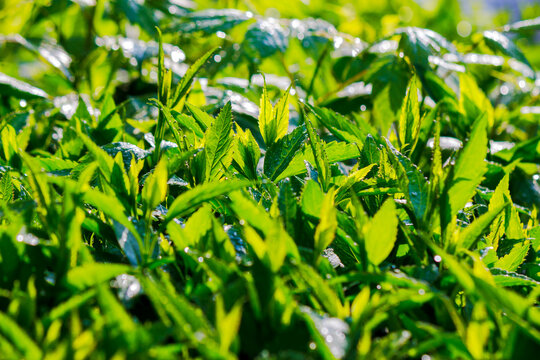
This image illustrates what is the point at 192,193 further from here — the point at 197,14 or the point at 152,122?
the point at 197,14

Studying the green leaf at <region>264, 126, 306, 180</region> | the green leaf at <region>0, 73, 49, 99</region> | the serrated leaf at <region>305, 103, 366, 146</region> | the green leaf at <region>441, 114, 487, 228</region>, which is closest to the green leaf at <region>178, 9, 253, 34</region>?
the green leaf at <region>0, 73, 49, 99</region>

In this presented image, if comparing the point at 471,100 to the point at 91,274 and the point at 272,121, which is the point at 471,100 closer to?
the point at 272,121

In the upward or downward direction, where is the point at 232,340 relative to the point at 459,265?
downward

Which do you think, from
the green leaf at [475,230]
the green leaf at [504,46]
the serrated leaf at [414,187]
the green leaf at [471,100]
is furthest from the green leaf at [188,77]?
the green leaf at [504,46]

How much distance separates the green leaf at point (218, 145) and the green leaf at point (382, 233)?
0.42 m

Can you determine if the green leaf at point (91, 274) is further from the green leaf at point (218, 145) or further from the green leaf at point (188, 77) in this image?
the green leaf at point (188, 77)

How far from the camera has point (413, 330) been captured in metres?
1.00

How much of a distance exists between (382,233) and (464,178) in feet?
0.80

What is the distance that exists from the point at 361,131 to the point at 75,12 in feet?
7.19

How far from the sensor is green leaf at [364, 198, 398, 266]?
3.49ft

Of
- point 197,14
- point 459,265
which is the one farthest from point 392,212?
point 197,14

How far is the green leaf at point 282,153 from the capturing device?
1388 millimetres

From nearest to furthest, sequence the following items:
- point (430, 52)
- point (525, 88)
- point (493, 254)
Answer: point (493, 254), point (430, 52), point (525, 88)

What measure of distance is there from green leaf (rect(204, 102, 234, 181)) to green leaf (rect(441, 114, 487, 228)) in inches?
20.6
